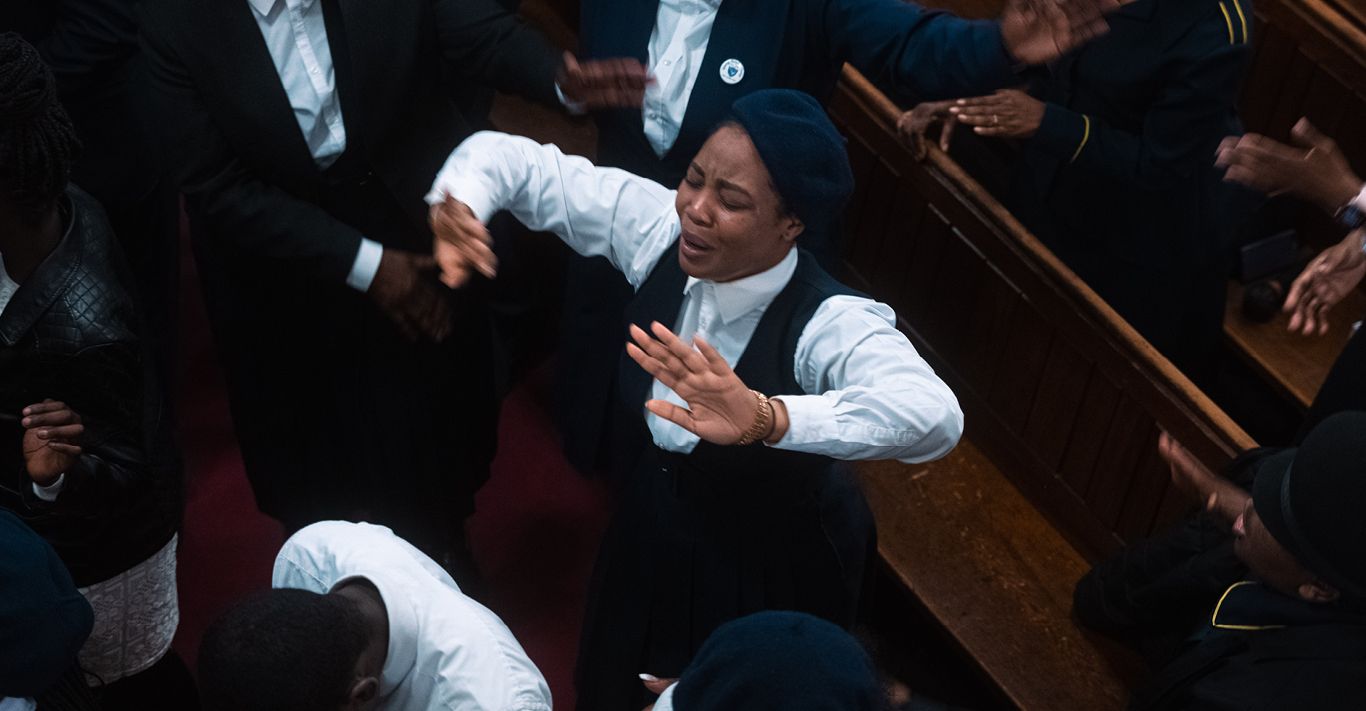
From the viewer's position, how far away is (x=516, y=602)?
13.3 feet

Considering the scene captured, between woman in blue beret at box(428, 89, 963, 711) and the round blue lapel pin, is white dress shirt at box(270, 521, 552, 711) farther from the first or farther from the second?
the round blue lapel pin

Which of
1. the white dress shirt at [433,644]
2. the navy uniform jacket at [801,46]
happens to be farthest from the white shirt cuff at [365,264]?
the white dress shirt at [433,644]

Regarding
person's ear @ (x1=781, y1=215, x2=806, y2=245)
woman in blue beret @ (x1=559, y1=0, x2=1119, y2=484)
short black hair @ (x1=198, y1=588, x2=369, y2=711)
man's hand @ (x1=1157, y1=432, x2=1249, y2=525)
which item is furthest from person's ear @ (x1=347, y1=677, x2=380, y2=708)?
man's hand @ (x1=1157, y1=432, x2=1249, y2=525)

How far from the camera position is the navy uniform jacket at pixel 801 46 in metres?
3.39

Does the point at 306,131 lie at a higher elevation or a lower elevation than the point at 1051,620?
higher

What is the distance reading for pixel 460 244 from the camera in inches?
111

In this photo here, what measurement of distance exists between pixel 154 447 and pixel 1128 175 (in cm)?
234

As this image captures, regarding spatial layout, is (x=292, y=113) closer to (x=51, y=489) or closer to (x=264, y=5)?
(x=264, y=5)

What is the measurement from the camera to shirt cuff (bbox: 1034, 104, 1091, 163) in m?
3.66

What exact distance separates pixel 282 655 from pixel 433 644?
0.86ft

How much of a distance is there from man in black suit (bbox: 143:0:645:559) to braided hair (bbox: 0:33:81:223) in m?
0.46

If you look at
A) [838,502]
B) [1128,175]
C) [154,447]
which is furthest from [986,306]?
[154,447]

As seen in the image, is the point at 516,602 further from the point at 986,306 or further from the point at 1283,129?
the point at 1283,129

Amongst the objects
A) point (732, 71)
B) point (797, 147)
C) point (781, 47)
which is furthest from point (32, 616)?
point (781, 47)
